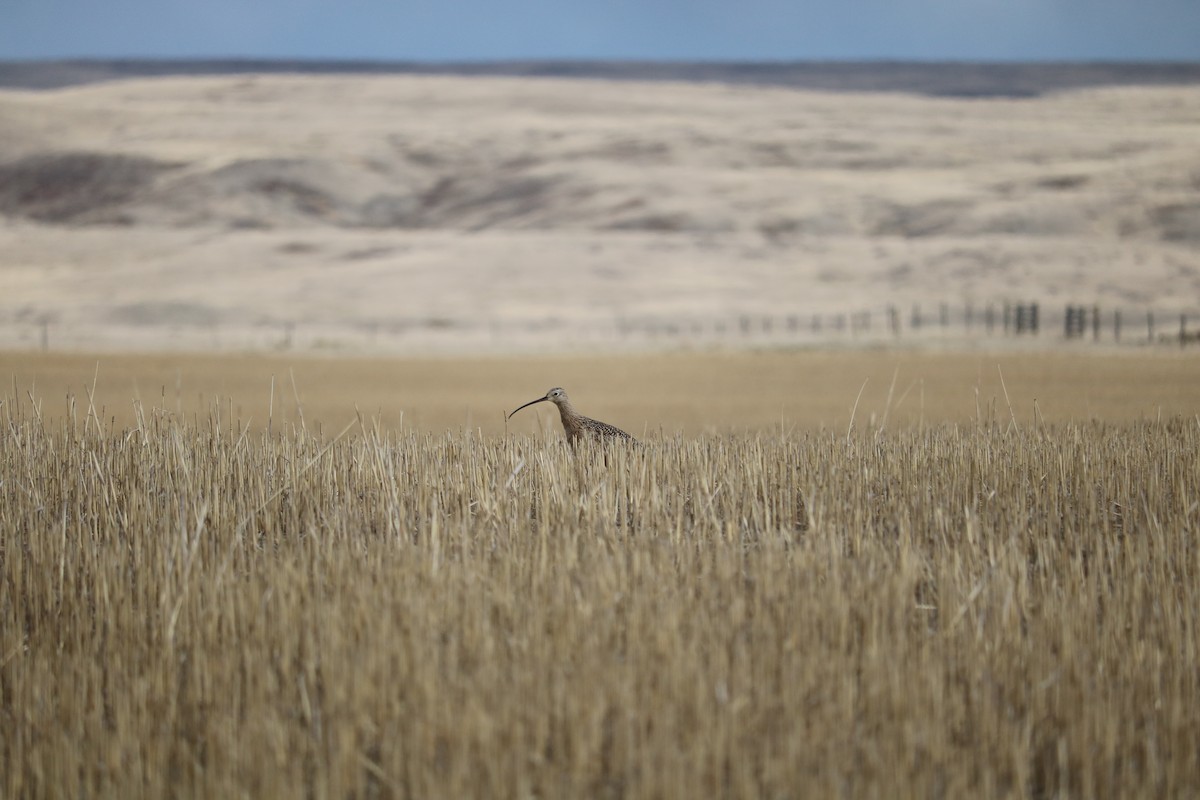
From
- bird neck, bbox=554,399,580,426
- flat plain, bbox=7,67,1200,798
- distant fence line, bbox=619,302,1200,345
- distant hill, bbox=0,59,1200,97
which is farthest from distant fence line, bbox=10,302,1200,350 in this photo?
distant hill, bbox=0,59,1200,97

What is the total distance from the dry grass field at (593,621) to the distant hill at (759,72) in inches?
6017

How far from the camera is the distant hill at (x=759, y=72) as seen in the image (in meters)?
162

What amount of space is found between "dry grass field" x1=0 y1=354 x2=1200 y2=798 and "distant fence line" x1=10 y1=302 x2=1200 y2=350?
96.1 feet

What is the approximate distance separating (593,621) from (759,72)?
17919 cm

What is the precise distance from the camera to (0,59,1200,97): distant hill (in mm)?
161875

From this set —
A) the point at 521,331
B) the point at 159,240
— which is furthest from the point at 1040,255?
the point at 159,240

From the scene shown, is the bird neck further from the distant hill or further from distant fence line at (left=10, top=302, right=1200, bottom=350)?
the distant hill

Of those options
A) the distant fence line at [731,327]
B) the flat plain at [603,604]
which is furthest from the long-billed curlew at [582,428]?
the distant fence line at [731,327]

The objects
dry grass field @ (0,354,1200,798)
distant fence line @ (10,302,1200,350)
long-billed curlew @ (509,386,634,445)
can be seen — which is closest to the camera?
dry grass field @ (0,354,1200,798)

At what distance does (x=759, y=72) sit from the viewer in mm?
178125

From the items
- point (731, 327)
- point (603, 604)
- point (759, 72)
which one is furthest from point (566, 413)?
point (759, 72)

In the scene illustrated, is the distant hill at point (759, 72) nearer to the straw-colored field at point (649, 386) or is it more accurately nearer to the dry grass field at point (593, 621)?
the straw-colored field at point (649, 386)

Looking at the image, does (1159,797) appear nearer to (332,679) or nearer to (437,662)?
(437,662)

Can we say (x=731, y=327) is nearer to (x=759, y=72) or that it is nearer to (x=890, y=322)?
(x=890, y=322)
